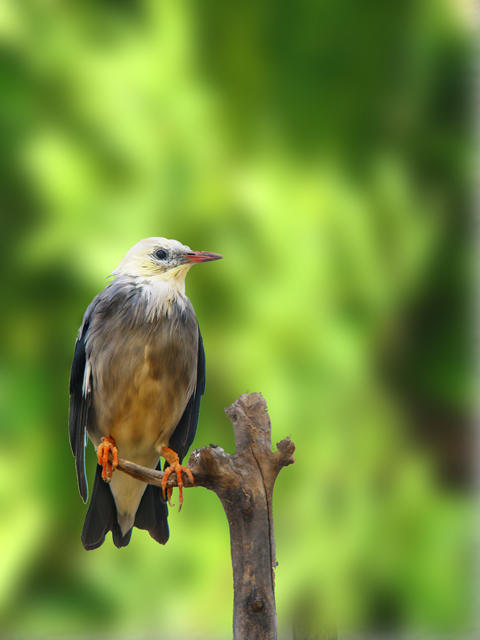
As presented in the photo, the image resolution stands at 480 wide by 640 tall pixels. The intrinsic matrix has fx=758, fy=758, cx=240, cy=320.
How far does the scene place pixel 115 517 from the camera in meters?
1.05

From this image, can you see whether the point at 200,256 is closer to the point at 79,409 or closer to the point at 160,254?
the point at 160,254

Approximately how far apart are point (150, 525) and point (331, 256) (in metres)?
1.26

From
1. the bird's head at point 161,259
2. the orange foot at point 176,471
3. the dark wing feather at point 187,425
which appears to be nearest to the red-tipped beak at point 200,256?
the bird's head at point 161,259

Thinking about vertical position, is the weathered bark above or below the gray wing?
below

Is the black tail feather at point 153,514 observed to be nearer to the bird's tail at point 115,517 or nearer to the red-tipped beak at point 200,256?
the bird's tail at point 115,517

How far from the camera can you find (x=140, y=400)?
3.34 feet

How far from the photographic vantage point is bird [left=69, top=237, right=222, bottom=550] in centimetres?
101

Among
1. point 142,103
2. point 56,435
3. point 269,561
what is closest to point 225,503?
point 269,561

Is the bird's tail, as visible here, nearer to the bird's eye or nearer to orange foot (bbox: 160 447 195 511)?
orange foot (bbox: 160 447 195 511)

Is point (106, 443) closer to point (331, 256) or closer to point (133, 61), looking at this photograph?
point (331, 256)

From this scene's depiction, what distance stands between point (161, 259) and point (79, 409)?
24 cm

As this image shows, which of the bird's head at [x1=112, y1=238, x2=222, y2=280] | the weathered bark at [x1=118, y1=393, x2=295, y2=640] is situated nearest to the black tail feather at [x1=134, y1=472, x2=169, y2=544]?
the weathered bark at [x1=118, y1=393, x2=295, y2=640]

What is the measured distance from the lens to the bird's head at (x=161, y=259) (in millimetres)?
1036

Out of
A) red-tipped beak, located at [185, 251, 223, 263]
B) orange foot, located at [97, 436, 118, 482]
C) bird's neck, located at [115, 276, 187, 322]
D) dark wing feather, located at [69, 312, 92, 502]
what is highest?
red-tipped beak, located at [185, 251, 223, 263]
